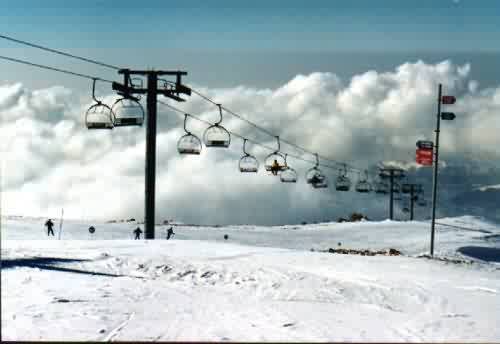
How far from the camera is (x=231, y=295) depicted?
12586mm

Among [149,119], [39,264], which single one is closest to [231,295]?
[39,264]

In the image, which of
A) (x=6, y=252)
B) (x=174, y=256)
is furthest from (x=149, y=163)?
(x=6, y=252)

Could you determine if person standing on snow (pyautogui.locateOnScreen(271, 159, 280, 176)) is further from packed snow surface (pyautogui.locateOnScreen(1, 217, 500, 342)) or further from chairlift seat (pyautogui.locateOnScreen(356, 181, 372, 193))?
chairlift seat (pyautogui.locateOnScreen(356, 181, 372, 193))

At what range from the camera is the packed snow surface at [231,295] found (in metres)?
9.41

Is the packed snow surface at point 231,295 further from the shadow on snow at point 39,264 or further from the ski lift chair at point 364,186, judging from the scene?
the ski lift chair at point 364,186

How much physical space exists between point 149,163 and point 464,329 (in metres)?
15.9

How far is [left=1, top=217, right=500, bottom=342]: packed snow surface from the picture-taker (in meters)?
9.41

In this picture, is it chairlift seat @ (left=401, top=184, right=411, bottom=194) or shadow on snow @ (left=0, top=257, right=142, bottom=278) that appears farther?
chairlift seat @ (left=401, top=184, right=411, bottom=194)

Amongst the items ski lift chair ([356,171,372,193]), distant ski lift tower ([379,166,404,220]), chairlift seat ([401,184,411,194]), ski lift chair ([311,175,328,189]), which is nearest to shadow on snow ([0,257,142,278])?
ski lift chair ([311,175,328,189])

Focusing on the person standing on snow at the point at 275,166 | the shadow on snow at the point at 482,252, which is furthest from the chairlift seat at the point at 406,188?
the person standing on snow at the point at 275,166

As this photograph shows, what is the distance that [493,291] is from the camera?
16609 mm

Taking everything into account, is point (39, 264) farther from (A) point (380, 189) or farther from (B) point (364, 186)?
(A) point (380, 189)

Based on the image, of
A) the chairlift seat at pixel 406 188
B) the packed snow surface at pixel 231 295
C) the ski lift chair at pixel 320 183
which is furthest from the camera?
the chairlift seat at pixel 406 188

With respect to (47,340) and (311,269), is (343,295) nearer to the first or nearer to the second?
(311,269)
